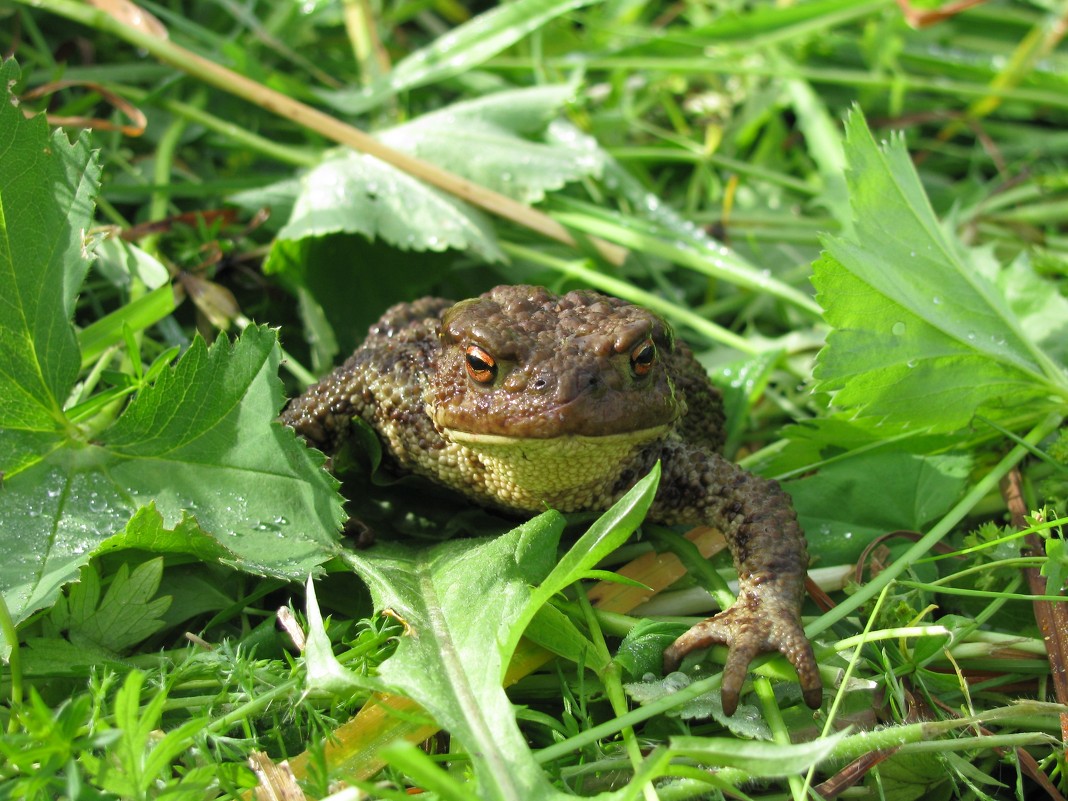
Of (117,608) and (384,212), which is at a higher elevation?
(384,212)

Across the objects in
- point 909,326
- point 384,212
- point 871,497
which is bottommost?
point 871,497

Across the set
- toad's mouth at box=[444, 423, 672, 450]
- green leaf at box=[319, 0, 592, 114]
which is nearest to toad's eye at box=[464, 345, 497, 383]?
toad's mouth at box=[444, 423, 672, 450]

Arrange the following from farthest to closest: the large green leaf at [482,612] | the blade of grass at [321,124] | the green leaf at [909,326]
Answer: the blade of grass at [321,124] < the green leaf at [909,326] < the large green leaf at [482,612]

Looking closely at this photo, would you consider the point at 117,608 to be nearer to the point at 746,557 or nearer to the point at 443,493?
the point at 443,493

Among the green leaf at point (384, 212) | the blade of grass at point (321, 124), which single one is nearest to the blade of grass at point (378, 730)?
the green leaf at point (384, 212)

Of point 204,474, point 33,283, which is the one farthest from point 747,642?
point 33,283

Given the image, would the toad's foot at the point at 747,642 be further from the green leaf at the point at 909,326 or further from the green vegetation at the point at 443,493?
the green leaf at the point at 909,326

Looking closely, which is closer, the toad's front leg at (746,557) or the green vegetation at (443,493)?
the green vegetation at (443,493)
